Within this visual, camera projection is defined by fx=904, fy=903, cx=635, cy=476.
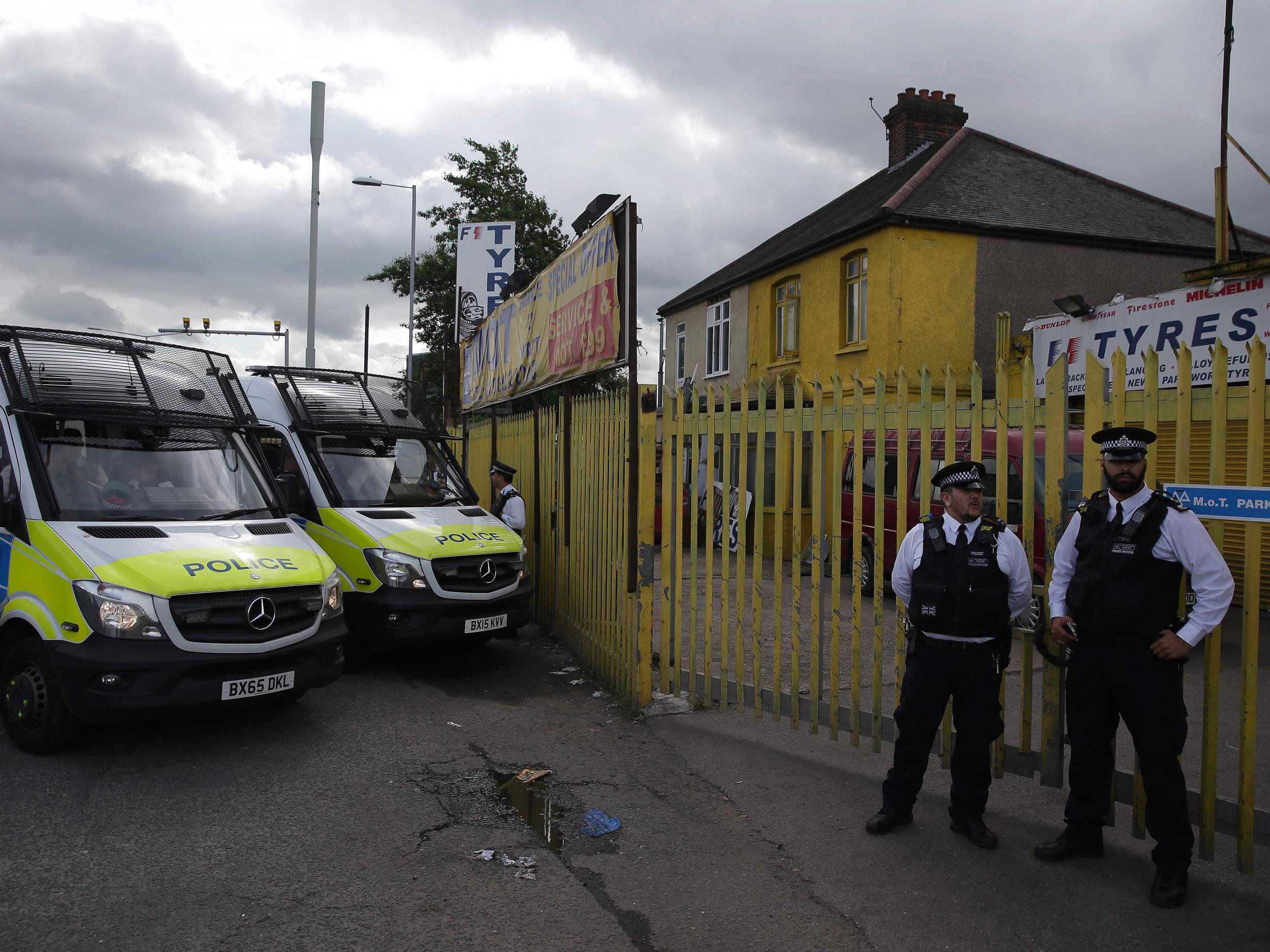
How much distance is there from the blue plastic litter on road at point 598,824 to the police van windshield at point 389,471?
4141mm

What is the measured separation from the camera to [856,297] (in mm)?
17953

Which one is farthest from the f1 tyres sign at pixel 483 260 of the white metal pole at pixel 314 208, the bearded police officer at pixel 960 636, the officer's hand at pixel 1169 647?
the officer's hand at pixel 1169 647

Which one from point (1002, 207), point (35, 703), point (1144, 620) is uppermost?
point (1002, 207)

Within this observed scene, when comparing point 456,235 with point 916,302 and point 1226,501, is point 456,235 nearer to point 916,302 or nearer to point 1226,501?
point 916,302

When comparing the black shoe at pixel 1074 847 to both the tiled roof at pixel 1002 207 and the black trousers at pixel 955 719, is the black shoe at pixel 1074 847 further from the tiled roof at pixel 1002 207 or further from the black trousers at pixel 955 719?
the tiled roof at pixel 1002 207

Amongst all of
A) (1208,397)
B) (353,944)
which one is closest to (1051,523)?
(1208,397)

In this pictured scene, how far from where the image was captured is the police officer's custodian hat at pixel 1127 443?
3.62 meters

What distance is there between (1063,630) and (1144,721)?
1.48 ft

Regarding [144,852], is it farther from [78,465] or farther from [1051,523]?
[1051,523]

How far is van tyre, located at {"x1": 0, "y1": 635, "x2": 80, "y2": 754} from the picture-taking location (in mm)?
4996

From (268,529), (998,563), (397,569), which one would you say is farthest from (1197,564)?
(397,569)

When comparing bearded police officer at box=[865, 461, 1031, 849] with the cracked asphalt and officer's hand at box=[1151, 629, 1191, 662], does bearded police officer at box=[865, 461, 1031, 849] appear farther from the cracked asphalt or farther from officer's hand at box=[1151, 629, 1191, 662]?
officer's hand at box=[1151, 629, 1191, 662]

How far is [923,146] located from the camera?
70.9 feet

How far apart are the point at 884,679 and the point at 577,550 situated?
287 cm
